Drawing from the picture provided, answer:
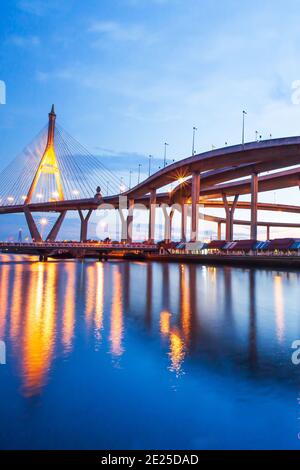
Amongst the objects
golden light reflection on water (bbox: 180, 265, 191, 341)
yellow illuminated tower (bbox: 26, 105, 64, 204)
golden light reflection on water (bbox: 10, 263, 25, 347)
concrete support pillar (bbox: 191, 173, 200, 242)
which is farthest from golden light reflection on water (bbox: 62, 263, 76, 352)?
yellow illuminated tower (bbox: 26, 105, 64, 204)

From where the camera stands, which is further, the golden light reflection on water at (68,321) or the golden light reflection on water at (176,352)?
the golden light reflection on water at (68,321)

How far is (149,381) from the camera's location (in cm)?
635

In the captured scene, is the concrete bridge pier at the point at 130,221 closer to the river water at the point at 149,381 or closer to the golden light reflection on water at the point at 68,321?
the golden light reflection on water at the point at 68,321

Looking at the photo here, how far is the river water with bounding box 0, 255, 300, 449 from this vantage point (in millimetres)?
4562

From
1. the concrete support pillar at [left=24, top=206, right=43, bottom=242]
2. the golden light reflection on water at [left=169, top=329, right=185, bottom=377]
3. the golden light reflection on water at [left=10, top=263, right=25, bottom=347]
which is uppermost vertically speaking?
the concrete support pillar at [left=24, top=206, right=43, bottom=242]

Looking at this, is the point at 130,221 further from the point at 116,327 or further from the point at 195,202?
the point at 116,327

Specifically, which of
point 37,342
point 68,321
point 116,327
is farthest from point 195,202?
point 37,342

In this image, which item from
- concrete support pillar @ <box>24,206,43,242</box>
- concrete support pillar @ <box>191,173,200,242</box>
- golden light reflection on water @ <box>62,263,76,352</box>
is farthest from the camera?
concrete support pillar @ <box>24,206,43,242</box>

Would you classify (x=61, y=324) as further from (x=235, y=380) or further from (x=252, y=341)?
(x=235, y=380)

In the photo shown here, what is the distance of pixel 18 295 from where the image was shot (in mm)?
18281

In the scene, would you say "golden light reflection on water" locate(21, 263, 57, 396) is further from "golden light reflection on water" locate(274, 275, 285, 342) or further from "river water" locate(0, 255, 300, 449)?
"golden light reflection on water" locate(274, 275, 285, 342)

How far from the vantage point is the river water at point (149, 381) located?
180 inches

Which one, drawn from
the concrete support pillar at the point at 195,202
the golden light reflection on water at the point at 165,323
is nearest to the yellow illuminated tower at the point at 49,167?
the concrete support pillar at the point at 195,202

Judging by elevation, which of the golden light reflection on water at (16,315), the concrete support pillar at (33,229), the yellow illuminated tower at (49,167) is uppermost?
the yellow illuminated tower at (49,167)
